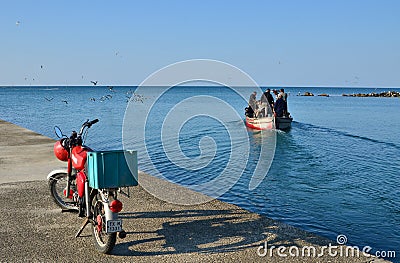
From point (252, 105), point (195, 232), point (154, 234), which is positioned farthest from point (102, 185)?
point (252, 105)

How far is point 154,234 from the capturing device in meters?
6.12

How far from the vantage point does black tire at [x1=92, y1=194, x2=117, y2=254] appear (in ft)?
17.5

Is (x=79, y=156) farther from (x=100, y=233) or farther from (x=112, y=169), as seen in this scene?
(x=100, y=233)

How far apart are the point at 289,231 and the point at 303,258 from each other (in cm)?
99

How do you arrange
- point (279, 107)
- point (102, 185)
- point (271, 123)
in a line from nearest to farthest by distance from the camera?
1. point (102, 185)
2. point (271, 123)
3. point (279, 107)

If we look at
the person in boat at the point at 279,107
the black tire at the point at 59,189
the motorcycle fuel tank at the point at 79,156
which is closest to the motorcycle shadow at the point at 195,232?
the black tire at the point at 59,189

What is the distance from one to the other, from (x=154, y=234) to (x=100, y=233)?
818mm

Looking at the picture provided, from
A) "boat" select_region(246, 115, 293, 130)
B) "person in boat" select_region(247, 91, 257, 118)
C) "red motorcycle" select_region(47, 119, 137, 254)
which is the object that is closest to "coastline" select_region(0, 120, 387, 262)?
"red motorcycle" select_region(47, 119, 137, 254)

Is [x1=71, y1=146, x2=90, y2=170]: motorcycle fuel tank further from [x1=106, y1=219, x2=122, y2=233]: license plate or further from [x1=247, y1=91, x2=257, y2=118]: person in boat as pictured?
[x1=247, y1=91, x2=257, y2=118]: person in boat

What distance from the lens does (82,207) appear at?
6.32m

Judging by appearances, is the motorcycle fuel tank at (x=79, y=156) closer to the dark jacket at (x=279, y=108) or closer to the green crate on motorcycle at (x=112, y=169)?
the green crate on motorcycle at (x=112, y=169)

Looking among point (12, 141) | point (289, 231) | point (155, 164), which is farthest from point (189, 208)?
point (12, 141)

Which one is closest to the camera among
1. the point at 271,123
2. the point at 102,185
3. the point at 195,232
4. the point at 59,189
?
the point at 102,185

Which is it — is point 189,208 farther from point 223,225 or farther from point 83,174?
point 83,174
